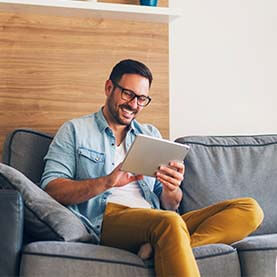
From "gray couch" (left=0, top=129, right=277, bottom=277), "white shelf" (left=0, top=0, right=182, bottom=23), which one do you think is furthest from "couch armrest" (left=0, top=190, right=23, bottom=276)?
"white shelf" (left=0, top=0, right=182, bottom=23)

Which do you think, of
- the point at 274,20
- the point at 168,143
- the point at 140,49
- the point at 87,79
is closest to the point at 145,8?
the point at 140,49

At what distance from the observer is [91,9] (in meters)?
2.95

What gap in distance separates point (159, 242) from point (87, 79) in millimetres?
1269

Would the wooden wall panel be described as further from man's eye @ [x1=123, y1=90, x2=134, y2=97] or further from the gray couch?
man's eye @ [x1=123, y1=90, x2=134, y2=97]

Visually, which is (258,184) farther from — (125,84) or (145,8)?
(145,8)

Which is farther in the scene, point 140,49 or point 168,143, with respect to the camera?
point 140,49

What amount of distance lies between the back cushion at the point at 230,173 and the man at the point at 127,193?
0.69ft

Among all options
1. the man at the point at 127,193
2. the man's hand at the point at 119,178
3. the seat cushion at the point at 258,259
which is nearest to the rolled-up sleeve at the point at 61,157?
the man at the point at 127,193

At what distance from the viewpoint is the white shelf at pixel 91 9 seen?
2.87m

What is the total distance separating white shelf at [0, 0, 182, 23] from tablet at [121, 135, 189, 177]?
0.97m

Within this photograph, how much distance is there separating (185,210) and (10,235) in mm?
1026

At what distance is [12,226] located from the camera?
192cm

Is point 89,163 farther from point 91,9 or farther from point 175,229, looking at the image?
point 91,9

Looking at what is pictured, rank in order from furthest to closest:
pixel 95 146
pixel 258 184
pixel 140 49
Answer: pixel 140 49
pixel 258 184
pixel 95 146
